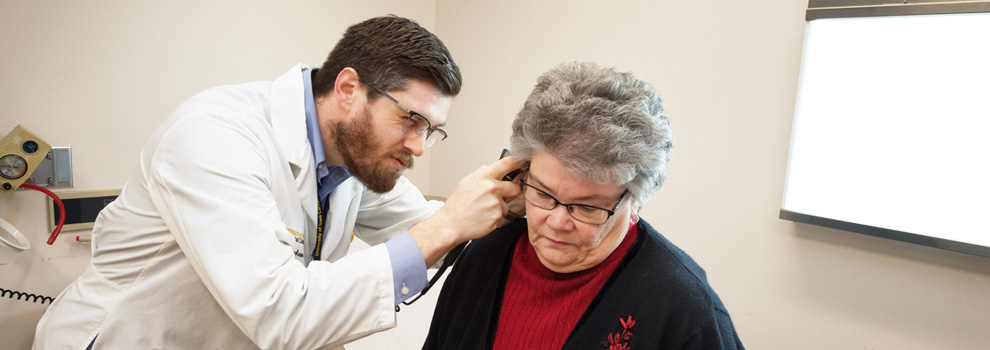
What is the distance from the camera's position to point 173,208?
991mm

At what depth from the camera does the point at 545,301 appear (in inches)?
43.7

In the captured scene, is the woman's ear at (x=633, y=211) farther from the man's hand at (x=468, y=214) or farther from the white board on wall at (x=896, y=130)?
the white board on wall at (x=896, y=130)

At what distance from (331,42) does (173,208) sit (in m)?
1.71

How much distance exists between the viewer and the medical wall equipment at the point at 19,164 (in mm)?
1773

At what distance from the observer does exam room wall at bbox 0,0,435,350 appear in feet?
5.94

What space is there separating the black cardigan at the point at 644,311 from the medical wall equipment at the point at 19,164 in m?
1.62

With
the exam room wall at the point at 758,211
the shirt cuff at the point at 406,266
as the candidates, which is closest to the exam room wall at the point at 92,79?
the shirt cuff at the point at 406,266

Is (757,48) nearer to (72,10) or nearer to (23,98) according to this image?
(72,10)

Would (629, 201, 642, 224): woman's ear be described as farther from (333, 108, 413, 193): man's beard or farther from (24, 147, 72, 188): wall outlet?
(24, 147, 72, 188): wall outlet

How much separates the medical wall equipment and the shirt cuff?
1.55m

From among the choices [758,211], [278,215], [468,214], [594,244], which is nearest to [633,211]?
[594,244]

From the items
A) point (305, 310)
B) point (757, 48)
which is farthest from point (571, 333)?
point (757, 48)

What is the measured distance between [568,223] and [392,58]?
1.87ft

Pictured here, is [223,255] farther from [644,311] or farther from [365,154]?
[644,311]
